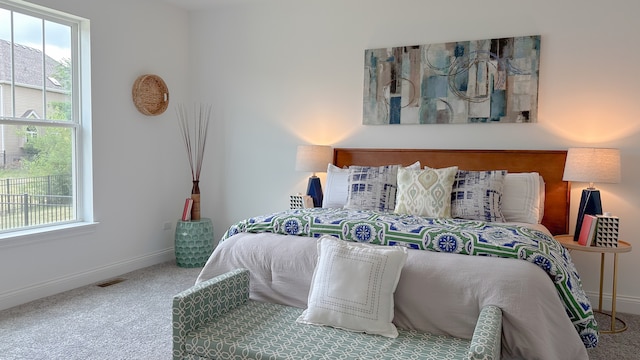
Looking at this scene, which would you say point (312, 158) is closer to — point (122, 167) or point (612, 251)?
point (122, 167)

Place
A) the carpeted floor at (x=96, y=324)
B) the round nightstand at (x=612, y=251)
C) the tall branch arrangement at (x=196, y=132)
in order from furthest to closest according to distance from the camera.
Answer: the tall branch arrangement at (x=196, y=132) → the round nightstand at (x=612, y=251) → the carpeted floor at (x=96, y=324)

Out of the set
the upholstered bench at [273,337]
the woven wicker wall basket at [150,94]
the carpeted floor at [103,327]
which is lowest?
the carpeted floor at [103,327]

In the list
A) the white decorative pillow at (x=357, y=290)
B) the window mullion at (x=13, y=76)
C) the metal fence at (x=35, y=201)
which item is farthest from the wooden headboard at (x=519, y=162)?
the window mullion at (x=13, y=76)

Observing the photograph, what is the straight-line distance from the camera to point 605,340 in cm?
288

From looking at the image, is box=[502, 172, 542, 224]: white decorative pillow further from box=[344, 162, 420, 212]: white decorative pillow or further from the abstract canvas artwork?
box=[344, 162, 420, 212]: white decorative pillow

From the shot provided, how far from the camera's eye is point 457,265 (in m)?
2.13

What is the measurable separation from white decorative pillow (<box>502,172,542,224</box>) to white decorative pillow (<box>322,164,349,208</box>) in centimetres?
122

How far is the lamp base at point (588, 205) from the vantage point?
3.23m

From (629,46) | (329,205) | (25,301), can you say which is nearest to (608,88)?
(629,46)

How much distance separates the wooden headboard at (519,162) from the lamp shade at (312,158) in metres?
0.49

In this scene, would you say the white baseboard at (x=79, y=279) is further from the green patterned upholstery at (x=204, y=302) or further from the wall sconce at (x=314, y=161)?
the green patterned upholstery at (x=204, y=302)

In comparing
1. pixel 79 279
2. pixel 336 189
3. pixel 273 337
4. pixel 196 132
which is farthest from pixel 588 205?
pixel 79 279

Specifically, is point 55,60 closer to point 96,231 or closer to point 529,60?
point 96,231

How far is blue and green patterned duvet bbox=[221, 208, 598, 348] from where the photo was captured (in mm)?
2125
